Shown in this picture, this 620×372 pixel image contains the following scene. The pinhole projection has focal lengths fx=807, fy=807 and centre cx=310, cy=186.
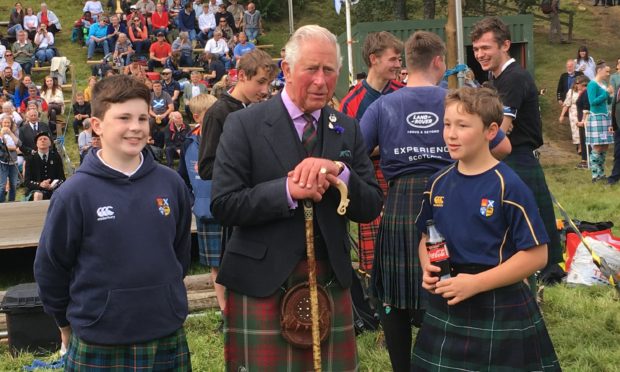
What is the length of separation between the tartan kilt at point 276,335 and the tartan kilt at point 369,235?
1.81m

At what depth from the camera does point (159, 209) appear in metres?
3.08

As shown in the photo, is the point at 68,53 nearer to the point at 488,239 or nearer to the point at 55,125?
the point at 55,125

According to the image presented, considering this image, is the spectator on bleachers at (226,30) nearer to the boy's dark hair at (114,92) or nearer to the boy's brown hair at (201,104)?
the boy's brown hair at (201,104)

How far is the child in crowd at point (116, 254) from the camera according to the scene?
116 inches

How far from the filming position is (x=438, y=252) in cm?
312

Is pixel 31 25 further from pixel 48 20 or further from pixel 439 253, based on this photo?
pixel 439 253

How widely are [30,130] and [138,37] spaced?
25.9 feet

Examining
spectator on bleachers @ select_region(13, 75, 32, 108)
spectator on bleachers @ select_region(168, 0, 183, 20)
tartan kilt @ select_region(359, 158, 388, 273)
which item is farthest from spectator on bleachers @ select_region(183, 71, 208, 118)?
tartan kilt @ select_region(359, 158, 388, 273)

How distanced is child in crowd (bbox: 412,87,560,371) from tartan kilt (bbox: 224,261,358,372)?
0.37m

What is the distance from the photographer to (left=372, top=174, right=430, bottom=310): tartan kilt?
407 cm

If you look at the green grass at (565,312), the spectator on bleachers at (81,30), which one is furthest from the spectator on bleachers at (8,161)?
the spectator on bleachers at (81,30)

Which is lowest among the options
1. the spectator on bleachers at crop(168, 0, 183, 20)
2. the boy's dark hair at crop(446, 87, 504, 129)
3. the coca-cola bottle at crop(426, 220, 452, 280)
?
the coca-cola bottle at crop(426, 220, 452, 280)

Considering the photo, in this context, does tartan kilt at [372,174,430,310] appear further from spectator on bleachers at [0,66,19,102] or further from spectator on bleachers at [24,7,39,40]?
spectator on bleachers at [24,7,39,40]

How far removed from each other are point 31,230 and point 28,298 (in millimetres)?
2891
